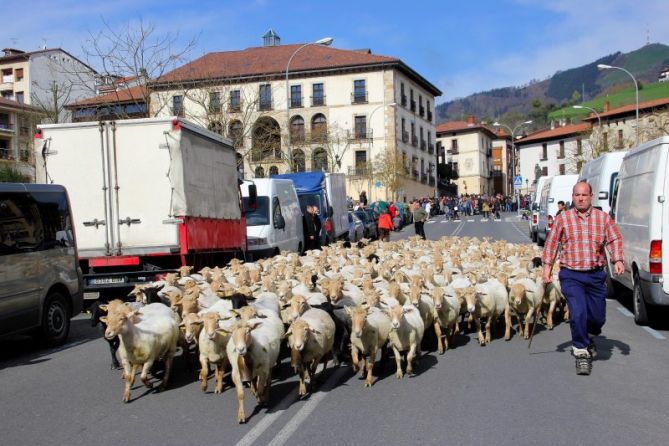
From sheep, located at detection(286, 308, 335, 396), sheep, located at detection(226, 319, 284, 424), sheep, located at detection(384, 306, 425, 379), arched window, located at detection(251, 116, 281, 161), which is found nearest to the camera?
sheep, located at detection(226, 319, 284, 424)

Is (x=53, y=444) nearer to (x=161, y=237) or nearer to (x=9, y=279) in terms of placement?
(x=9, y=279)

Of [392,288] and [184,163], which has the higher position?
[184,163]

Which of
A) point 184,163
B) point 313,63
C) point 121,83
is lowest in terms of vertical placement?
point 184,163

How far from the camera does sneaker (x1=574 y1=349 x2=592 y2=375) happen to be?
24.8 feet

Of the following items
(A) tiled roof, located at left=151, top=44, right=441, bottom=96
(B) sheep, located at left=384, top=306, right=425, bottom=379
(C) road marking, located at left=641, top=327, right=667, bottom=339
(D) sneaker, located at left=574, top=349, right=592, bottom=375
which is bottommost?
(C) road marking, located at left=641, top=327, right=667, bottom=339

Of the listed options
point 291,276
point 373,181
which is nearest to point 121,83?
point 291,276

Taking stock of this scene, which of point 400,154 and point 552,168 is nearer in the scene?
point 400,154

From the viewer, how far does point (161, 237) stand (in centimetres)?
1227

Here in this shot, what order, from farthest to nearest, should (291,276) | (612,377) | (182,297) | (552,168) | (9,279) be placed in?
(552,168) < (291,276) < (9,279) < (182,297) < (612,377)

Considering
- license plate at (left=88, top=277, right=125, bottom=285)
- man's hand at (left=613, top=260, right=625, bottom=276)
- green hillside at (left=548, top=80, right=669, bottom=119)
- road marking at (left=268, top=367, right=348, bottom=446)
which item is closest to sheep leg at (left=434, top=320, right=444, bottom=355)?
road marking at (left=268, top=367, right=348, bottom=446)

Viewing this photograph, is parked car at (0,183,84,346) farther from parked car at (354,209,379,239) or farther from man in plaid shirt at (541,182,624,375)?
parked car at (354,209,379,239)

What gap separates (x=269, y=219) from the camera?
17953 mm

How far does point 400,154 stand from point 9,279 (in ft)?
193

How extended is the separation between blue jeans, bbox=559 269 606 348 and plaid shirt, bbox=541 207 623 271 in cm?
11
